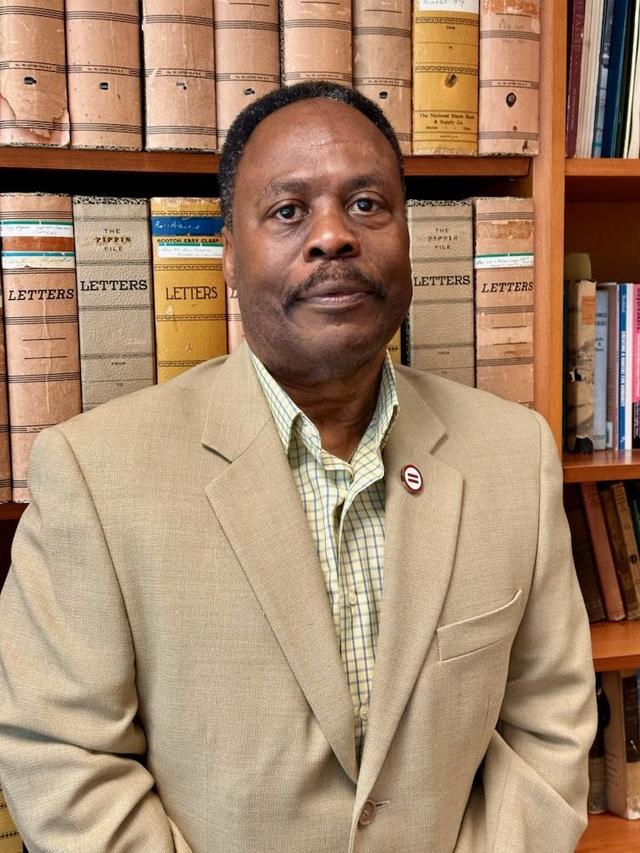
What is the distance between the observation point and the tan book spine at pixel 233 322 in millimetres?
1283

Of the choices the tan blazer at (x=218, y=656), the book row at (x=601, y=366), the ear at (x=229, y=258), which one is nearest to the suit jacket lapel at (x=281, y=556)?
the tan blazer at (x=218, y=656)

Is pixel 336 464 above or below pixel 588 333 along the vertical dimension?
below

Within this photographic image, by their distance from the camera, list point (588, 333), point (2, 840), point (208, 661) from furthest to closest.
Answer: point (588, 333)
point (2, 840)
point (208, 661)

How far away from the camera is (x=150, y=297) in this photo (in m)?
1.25

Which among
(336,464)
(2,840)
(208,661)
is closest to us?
(208,661)

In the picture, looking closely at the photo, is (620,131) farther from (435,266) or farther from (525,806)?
(525,806)

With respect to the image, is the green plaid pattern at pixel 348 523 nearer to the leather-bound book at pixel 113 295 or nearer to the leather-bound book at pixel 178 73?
the leather-bound book at pixel 113 295

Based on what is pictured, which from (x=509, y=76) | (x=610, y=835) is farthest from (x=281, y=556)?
(x=610, y=835)

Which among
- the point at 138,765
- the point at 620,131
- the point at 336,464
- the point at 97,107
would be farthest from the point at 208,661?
the point at 620,131

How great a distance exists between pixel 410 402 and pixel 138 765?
0.55 metres

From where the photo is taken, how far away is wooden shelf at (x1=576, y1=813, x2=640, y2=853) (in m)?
1.46

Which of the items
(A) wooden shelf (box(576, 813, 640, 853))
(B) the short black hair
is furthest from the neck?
(A) wooden shelf (box(576, 813, 640, 853))

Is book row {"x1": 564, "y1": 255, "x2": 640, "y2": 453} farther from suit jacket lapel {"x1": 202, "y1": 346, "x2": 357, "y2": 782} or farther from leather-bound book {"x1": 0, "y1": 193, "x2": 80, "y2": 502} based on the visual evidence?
leather-bound book {"x1": 0, "y1": 193, "x2": 80, "y2": 502}

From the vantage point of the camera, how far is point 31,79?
1.15 m
